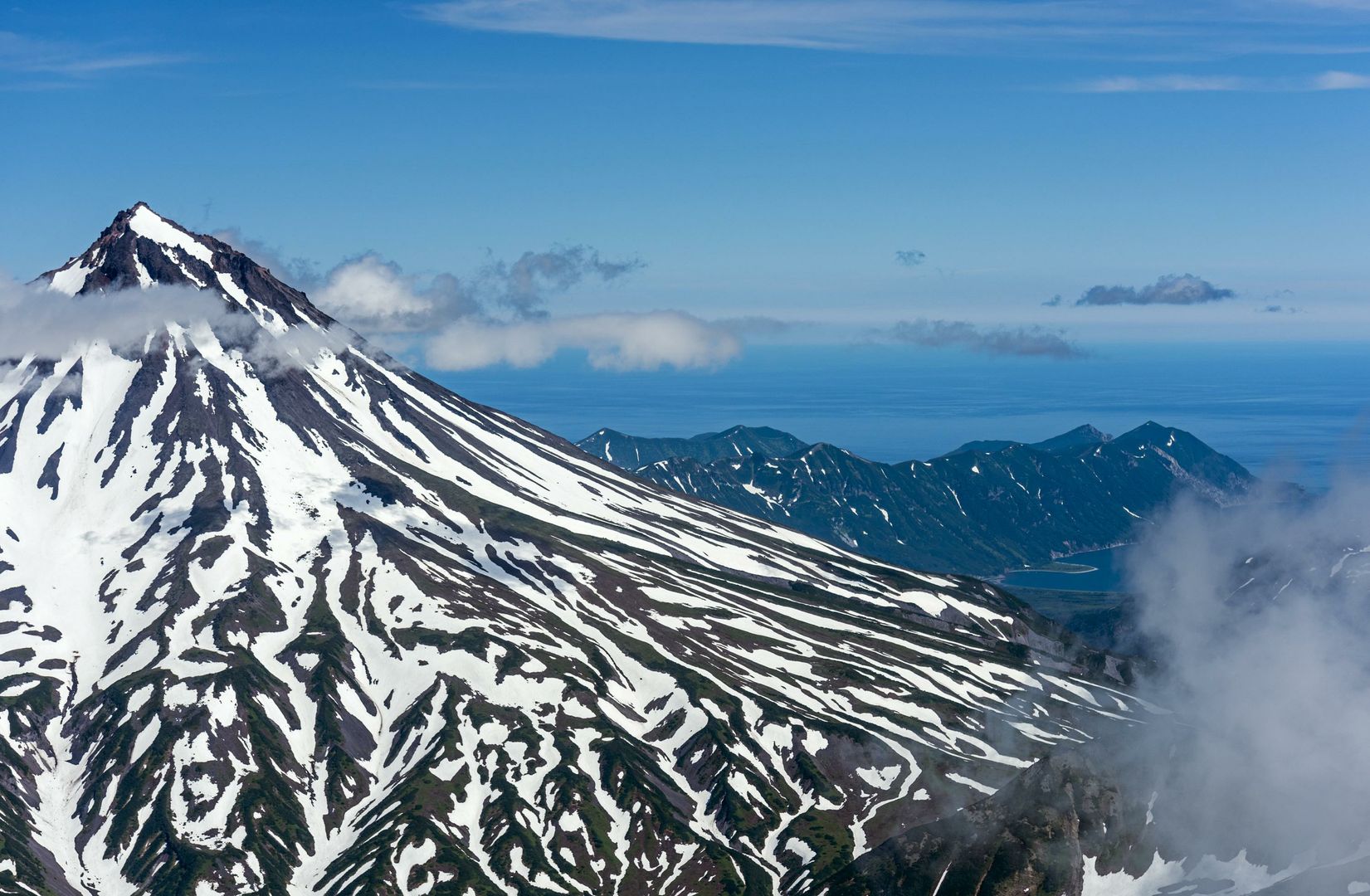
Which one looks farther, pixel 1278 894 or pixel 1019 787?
pixel 1019 787

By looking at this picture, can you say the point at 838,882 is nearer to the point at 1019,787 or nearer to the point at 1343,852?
the point at 1019,787

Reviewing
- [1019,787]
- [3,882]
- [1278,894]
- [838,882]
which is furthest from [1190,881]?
[3,882]

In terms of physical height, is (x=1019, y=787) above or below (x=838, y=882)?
above

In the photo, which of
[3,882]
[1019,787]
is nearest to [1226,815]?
[1019,787]

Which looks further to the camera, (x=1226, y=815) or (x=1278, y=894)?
(x=1226, y=815)

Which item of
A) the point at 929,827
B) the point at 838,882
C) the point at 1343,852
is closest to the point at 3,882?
the point at 838,882

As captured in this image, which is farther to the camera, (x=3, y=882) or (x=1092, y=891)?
(x=3, y=882)

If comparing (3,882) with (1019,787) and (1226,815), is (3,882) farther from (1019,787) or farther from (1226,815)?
(1226,815)
